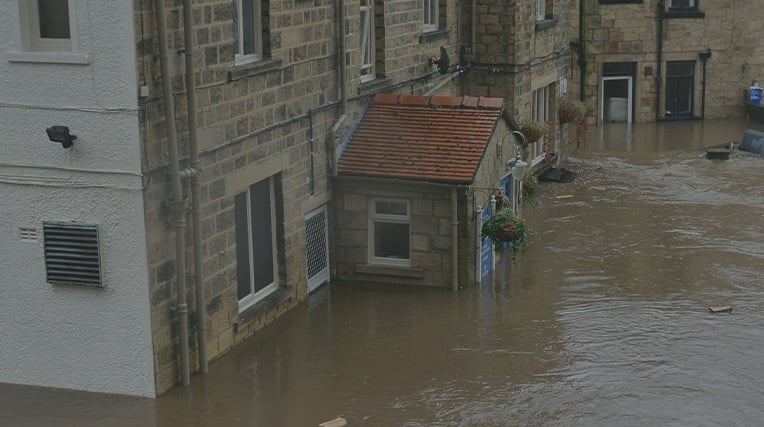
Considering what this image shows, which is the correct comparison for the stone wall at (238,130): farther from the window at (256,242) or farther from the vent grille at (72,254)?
the vent grille at (72,254)

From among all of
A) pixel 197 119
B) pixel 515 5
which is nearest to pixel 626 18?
pixel 515 5

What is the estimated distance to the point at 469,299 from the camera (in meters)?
18.1

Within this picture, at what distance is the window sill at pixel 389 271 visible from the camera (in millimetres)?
18703

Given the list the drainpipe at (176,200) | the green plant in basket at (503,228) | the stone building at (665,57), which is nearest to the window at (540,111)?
the stone building at (665,57)

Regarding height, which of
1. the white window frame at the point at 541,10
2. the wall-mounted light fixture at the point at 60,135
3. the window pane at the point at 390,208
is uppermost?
the white window frame at the point at 541,10

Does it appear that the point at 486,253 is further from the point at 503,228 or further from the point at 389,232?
the point at 389,232

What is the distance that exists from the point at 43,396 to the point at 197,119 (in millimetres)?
3681

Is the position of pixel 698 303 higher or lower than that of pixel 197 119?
lower

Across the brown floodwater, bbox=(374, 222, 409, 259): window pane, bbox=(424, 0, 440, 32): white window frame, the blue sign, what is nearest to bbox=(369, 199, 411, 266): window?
bbox=(374, 222, 409, 259): window pane

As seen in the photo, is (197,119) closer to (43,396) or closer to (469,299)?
(43,396)

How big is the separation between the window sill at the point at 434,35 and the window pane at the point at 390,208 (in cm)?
427

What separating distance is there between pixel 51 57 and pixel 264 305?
483 centimetres

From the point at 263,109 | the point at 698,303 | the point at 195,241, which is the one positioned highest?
the point at 263,109

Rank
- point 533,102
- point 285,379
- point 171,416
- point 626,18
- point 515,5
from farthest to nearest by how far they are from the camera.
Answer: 1. point 626,18
2. point 533,102
3. point 515,5
4. point 285,379
5. point 171,416
